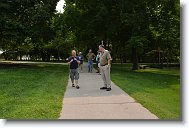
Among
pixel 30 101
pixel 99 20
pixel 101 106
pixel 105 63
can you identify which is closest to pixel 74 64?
pixel 105 63

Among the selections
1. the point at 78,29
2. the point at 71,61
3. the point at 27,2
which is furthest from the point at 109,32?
the point at 71,61

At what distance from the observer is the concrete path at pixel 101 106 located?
32.0ft

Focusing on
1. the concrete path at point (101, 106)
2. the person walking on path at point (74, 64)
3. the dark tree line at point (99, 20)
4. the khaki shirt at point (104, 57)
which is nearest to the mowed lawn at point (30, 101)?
the concrete path at point (101, 106)

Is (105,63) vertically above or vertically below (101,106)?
above

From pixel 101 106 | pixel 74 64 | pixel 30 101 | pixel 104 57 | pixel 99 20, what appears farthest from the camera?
pixel 99 20

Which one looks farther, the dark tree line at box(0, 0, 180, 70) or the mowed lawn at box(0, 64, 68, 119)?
the dark tree line at box(0, 0, 180, 70)

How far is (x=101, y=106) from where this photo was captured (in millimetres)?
11094

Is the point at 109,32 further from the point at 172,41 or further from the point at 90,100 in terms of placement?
the point at 90,100

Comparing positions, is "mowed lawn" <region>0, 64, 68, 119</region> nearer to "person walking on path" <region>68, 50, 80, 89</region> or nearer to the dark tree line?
"person walking on path" <region>68, 50, 80, 89</region>

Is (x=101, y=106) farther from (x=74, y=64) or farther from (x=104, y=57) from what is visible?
(x=74, y=64)

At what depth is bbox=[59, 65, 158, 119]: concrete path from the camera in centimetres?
976

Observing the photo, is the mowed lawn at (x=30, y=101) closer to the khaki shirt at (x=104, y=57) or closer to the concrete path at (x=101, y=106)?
the concrete path at (x=101, y=106)

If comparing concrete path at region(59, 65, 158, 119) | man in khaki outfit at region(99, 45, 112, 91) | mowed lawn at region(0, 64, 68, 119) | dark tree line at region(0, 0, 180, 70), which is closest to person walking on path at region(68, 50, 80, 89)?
mowed lawn at region(0, 64, 68, 119)

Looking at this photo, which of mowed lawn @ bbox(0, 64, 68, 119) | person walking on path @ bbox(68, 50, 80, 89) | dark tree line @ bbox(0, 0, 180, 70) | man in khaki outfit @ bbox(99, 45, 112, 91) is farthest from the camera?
dark tree line @ bbox(0, 0, 180, 70)
